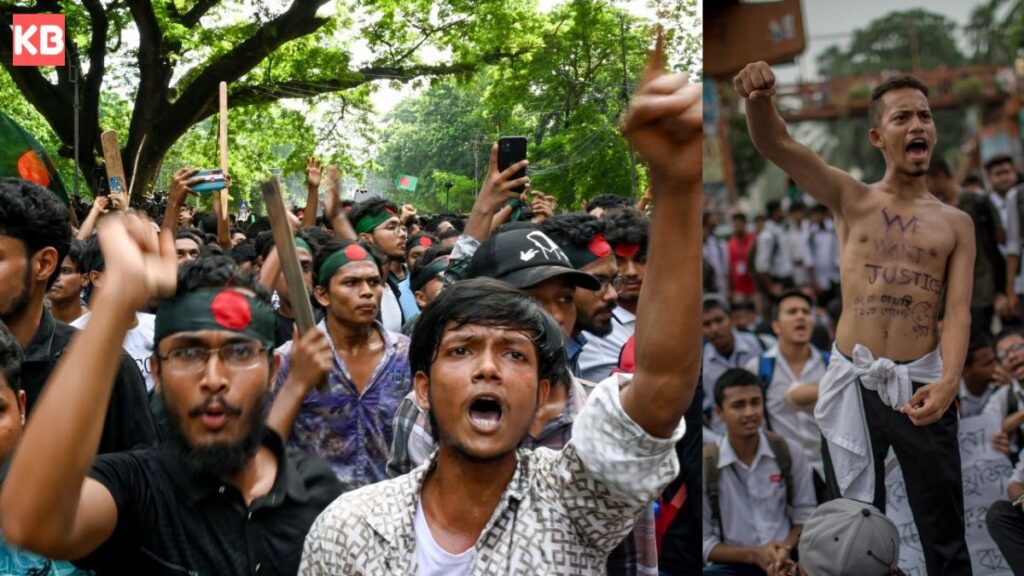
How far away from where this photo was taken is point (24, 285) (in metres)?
3.05

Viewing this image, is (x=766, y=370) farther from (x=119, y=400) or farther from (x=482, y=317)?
(x=482, y=317)

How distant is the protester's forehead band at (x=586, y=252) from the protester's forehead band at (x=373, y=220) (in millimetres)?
2488

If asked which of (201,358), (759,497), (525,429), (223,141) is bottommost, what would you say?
(759,497)

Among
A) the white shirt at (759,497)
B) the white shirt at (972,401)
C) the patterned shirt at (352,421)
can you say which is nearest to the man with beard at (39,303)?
the patterned shirt at (352,421)

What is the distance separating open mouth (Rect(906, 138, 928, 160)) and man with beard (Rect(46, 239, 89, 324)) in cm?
319

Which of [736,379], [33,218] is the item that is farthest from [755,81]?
[736,379]

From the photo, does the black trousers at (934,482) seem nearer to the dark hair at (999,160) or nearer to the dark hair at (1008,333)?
the dark hair at (1008,333)

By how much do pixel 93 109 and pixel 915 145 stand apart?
494cm

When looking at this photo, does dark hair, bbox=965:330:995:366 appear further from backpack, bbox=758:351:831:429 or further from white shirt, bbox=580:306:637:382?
white shirt, bbox=580:306:637:382

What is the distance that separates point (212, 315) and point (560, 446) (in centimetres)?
90

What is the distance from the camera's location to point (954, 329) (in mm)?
4023

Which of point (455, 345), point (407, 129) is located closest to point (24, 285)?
point (455, 345)

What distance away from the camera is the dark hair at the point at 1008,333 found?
4.92 m
